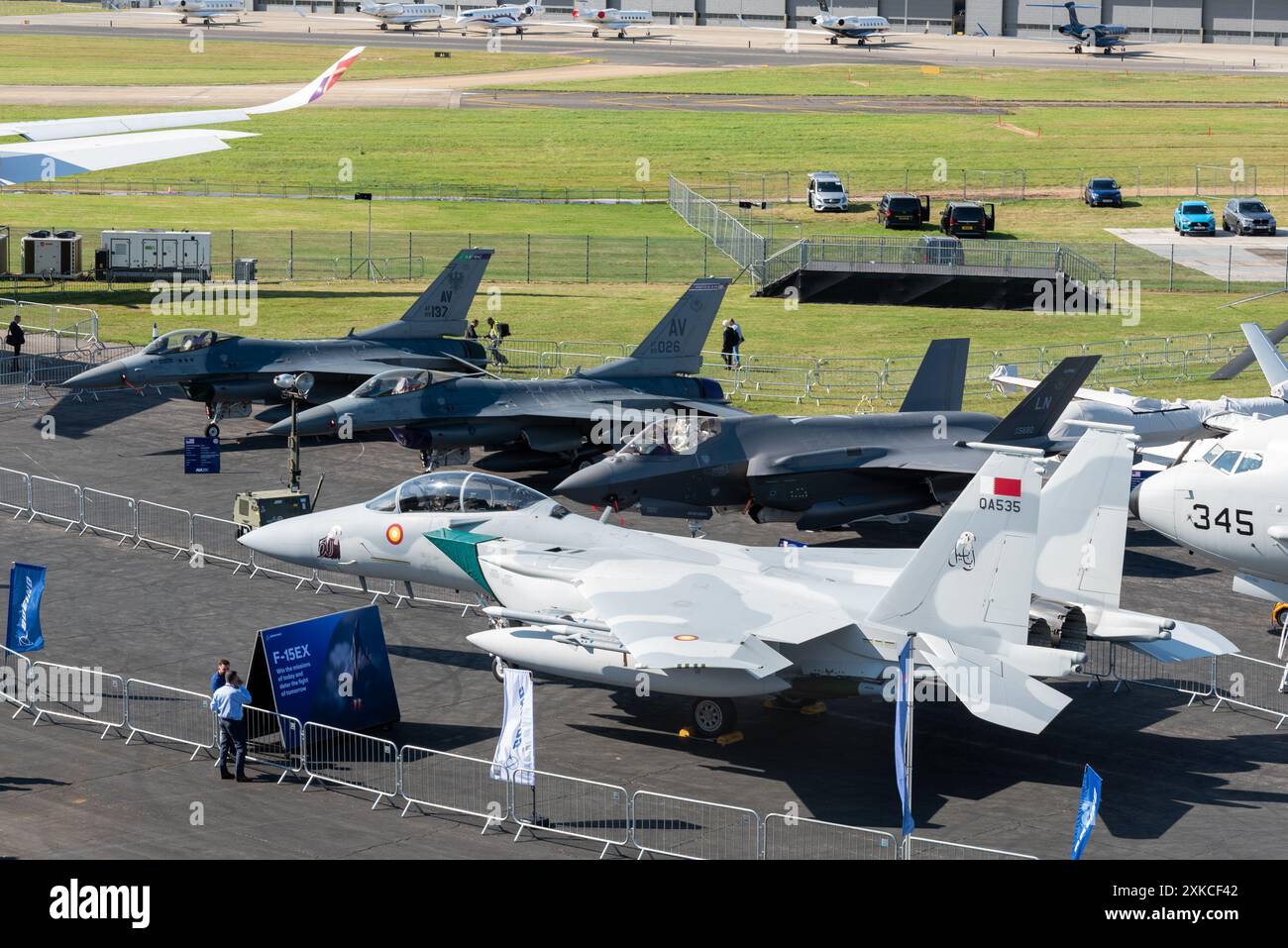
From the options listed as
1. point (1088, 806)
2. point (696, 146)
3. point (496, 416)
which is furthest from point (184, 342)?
point (696, 146)

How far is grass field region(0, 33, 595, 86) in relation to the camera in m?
120

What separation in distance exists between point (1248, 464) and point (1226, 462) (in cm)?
37

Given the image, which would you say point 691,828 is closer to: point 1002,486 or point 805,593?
point 805,593

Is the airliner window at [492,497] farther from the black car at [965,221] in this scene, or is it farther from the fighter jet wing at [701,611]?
the black car at [965,221]

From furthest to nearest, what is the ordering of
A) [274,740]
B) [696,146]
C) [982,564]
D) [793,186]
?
1. [696,146]
2. [793,186]
3. [274,740]
4. [982,564]

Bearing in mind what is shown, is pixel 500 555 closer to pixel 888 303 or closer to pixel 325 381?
pixel 325 381

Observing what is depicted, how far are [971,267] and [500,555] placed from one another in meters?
43.8

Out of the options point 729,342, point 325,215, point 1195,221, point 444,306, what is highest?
point 1195,221

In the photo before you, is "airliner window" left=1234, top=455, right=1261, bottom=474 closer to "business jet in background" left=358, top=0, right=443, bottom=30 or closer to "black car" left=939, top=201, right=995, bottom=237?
"black car" left=939, top=201, right=995, bottom=237

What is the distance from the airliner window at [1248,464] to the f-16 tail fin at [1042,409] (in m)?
8.26

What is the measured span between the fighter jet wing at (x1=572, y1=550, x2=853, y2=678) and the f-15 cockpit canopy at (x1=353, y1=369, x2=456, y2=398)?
14585 mm

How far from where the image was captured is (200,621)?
27.2 meters

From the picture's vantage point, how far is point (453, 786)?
2041 cm

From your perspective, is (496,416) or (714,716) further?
(496,416)
